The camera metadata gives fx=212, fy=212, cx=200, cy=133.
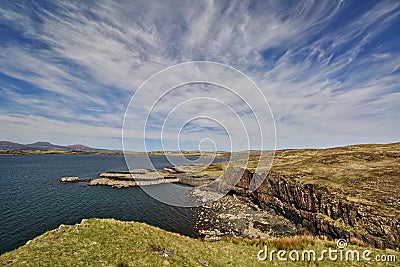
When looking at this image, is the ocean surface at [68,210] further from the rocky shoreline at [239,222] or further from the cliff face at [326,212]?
the cliff face at [326,212]

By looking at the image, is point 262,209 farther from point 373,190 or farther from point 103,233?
point 103,233

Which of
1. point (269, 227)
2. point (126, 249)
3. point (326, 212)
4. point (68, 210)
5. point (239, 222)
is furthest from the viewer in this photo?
point (68, 210)

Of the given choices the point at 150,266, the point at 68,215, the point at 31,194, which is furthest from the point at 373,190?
the point at 31,194

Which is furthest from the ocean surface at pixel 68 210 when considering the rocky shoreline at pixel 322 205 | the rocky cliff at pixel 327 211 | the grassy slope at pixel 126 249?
the grassy slope at pixel 126 249

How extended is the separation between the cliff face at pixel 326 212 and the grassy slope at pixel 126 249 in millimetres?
6187

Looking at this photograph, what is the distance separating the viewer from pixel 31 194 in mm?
66812

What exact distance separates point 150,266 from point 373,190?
35.8 metres

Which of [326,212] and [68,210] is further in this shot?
[68,210]

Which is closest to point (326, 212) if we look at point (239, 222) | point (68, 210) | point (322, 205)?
point (322, 205)

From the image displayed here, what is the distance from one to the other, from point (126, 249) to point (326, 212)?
33020mm

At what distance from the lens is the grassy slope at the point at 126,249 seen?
14141 mm

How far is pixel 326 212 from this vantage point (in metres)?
35.4

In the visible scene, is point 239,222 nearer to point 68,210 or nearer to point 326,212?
point 326,212

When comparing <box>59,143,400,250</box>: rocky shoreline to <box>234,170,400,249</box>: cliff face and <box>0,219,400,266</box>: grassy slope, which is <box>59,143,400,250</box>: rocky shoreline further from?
<box>0,219,400,266</box>: grassy slope
